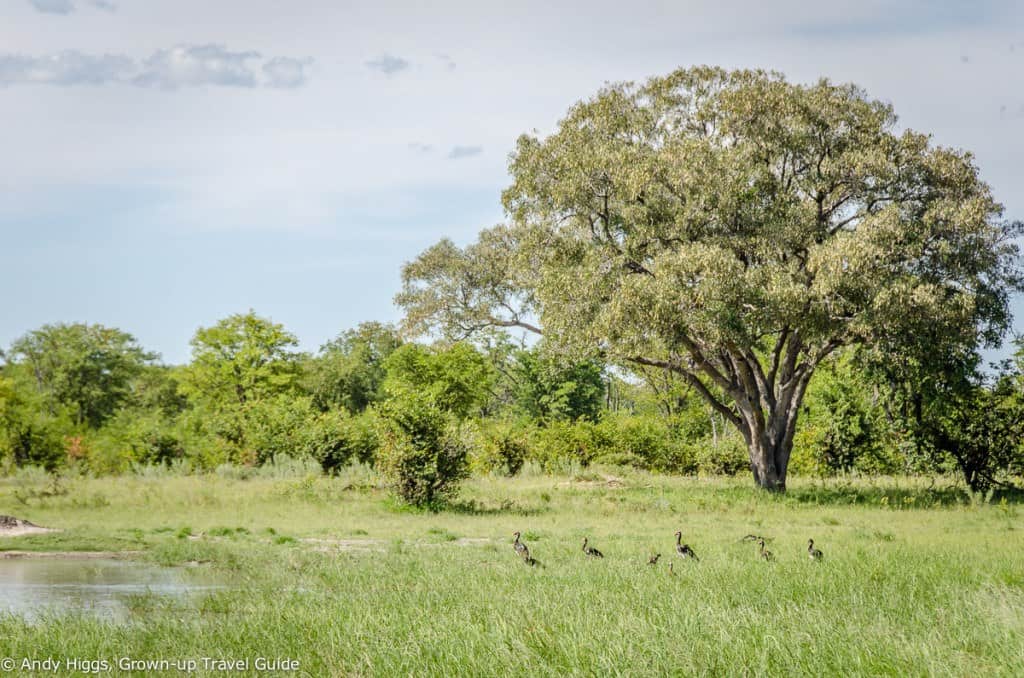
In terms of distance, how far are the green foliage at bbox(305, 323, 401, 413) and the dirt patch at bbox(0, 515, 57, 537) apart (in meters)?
46.6

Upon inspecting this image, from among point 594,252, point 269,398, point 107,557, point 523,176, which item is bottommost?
point 107,557

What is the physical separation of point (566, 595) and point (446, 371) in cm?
4802

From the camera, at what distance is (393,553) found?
14.8 metres

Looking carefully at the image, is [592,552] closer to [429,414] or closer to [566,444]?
[429,414]

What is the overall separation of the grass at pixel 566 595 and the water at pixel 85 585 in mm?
441

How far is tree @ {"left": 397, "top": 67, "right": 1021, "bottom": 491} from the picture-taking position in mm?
23516

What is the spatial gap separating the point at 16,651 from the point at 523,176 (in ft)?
71.8

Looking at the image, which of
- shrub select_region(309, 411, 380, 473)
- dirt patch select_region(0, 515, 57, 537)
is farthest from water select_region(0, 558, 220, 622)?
shrub select_region(309, 411, 380, 473)

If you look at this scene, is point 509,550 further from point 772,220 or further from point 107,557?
point 772,220

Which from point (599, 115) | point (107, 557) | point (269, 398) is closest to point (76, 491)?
point (107, 557)

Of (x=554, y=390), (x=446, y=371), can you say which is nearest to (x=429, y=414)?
(x=446, y=371)

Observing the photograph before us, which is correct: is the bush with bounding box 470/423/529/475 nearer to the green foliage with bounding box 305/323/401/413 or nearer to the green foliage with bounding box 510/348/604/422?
the green foliage with bounding box 510/348/604/422

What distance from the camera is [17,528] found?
60.7 ft

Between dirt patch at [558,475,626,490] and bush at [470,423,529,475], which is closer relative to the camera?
dirt patch at [558,475,626,490]
